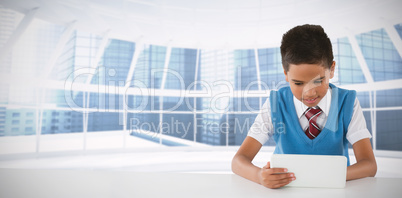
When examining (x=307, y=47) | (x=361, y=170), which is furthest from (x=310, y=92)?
(x=361, y=170)

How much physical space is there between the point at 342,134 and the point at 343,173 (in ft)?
1.78

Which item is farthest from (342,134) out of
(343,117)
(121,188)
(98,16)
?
(98,16)

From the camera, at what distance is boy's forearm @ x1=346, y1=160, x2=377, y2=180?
758 mm

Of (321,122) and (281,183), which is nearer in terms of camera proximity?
(281,183)

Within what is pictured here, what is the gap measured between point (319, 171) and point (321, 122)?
56 centimetres

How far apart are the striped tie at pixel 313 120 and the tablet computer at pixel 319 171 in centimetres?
49

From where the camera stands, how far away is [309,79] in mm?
897

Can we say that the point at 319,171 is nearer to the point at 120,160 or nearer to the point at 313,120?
the point at 313,120

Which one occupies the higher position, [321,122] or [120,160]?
[321,122]

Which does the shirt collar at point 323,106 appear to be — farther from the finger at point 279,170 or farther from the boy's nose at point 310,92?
the finger at point 279,170

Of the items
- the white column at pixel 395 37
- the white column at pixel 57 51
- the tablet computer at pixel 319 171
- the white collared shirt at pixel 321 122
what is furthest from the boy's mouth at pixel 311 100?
the white column at pixel 395 37

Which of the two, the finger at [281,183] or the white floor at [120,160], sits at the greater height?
the finger at [281,183]

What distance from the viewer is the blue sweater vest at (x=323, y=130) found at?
3.52ft

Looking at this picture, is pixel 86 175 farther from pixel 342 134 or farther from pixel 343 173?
pixel 342 134
